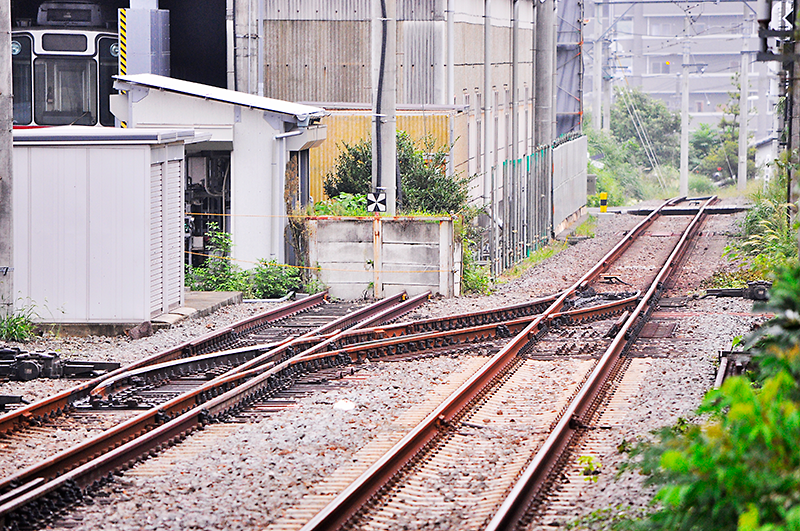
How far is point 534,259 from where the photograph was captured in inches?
1055

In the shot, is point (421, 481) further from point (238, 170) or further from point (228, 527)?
point (238, 170)

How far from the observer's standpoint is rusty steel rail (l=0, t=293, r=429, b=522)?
25.4ft

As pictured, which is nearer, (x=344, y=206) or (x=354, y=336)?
(x=354, y=336)

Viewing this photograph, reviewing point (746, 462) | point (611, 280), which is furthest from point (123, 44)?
point (746, 462)

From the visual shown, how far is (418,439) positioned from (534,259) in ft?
58.7

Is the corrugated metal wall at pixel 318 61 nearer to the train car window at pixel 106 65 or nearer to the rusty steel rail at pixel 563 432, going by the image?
the train car window at pixel 106 65

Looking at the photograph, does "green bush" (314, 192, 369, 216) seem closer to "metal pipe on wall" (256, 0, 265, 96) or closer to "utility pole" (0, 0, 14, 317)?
"metal pipe on wall" (256, 0, 265, 96)

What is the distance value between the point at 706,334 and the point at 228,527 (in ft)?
31.3

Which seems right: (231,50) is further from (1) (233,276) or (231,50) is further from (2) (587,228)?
(2) (587,228)

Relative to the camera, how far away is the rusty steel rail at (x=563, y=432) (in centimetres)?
730

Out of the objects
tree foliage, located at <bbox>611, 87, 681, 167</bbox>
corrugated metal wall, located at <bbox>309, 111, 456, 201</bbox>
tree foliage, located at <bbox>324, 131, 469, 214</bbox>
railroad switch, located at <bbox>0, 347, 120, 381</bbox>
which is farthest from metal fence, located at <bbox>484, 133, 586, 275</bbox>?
tree foliage, located at <bbox>611, 87, 681, 167</bbox>

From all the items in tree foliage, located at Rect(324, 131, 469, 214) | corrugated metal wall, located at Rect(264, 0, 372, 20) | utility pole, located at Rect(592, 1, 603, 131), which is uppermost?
utility pole, located at Rect(592, 1, 603, 131)

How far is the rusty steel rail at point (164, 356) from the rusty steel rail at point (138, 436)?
105 cm

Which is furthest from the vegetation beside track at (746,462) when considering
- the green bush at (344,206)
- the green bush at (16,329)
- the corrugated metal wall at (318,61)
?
the corrugated metal wall at (318,61)
